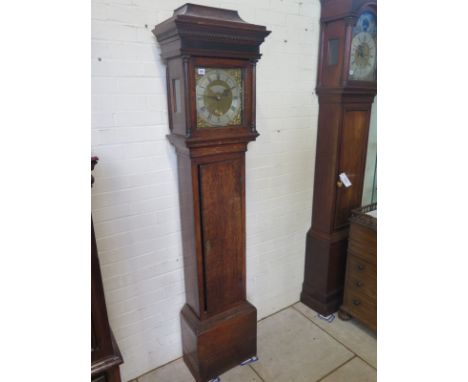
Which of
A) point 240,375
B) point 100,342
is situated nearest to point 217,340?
point 240,375

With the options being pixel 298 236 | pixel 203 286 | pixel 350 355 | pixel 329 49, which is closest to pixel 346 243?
pixel 298 236

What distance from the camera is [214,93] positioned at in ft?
4.73

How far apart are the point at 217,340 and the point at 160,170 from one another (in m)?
0.96

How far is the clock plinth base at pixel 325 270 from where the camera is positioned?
2283 millimetres

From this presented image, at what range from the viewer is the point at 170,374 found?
75.4 inches

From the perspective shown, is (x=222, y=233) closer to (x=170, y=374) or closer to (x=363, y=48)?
(x=170, y=374)

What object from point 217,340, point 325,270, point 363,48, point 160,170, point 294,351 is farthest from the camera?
point 325,270

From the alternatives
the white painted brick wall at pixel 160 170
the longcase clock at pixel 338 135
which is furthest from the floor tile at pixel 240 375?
the longcase clock at pixel 338 135

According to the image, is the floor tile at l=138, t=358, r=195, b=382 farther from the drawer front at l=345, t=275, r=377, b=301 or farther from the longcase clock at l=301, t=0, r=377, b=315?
the drawer front at l=345, t=275, r=377, b=301

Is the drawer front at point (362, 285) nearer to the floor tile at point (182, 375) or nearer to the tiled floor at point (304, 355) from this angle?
the tiled floor at point (304, 355)

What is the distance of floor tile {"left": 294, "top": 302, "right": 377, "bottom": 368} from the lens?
2.05m

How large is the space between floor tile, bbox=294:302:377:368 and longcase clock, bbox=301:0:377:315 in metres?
0.08

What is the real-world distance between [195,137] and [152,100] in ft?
1.05
